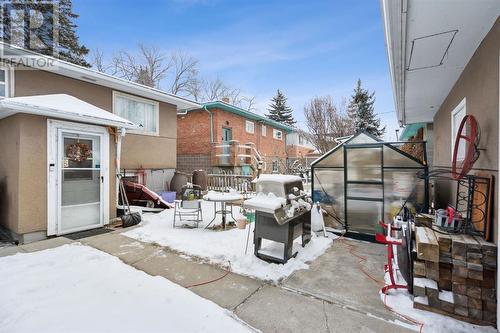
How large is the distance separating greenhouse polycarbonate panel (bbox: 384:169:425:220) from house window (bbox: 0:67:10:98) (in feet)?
30.6

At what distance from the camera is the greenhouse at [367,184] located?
4.66 metres

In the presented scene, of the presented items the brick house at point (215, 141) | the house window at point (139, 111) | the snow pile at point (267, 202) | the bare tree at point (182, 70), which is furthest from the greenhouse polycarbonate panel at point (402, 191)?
the bare tree at point (182, 70)

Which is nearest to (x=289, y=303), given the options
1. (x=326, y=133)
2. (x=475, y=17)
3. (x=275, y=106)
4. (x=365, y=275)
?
(x=365, y=275)

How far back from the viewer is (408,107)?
6.45 meters

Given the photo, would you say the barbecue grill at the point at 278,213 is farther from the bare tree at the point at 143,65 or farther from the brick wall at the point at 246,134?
the bare tree at the point at 143,65

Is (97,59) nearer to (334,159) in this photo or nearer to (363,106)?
(334,159)

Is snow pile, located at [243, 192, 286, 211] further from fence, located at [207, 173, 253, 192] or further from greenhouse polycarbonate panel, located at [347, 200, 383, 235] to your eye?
fence, located at [207, 173, 253, 192]

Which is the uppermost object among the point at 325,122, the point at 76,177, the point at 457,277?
the point at 325,122

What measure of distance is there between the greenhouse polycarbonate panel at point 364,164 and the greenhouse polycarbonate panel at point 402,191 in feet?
0.65

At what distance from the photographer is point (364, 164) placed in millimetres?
5020

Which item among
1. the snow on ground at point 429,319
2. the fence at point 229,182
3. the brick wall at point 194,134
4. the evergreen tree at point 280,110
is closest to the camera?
the snow on ground at point 429,319

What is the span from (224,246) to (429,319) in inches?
120

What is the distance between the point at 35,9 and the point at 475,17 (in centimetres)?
2313

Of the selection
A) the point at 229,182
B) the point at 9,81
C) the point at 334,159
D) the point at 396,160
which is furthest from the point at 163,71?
the point at 396,160
